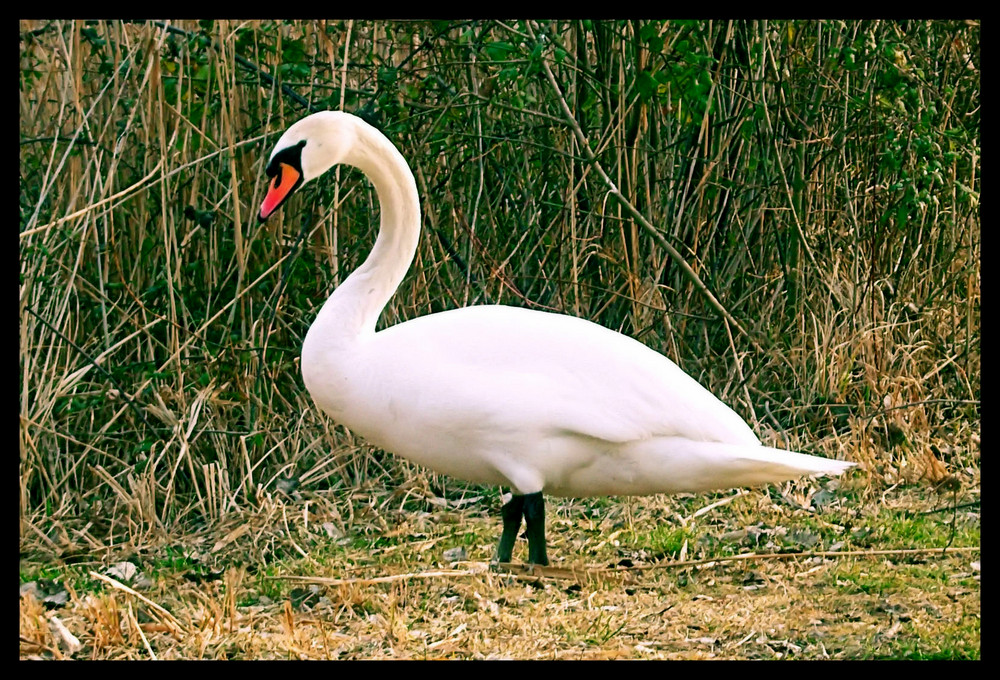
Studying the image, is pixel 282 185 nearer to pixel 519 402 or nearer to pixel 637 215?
pixel 519 402

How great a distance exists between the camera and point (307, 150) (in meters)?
4.63

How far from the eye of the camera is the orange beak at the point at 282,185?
4645mm

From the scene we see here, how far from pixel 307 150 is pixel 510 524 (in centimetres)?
142

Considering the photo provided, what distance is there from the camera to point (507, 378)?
14.4 ft

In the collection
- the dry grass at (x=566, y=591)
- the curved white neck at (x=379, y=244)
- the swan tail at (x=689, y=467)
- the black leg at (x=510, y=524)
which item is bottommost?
the dry grass at (x=566, y=591)

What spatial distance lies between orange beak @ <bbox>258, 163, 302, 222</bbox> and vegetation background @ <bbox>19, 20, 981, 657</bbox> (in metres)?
0.81

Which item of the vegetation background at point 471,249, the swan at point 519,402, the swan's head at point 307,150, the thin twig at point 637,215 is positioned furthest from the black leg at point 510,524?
the thin twig at point 637,215

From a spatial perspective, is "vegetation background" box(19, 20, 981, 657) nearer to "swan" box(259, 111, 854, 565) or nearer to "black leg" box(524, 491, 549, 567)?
"black leg" box(524, 491, 549, 567)

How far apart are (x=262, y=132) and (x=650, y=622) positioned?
3.00 m

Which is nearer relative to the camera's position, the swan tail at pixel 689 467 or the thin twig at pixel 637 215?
the swan tail at pixel 689 467

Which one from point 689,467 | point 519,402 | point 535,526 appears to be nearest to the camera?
point 519,402

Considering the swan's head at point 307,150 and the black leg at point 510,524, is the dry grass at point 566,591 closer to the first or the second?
the black leg at point 510,524

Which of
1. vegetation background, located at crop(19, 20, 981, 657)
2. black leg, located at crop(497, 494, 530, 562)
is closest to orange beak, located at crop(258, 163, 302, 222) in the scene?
vegetation background, located at crop(19, 20, 981, 657)

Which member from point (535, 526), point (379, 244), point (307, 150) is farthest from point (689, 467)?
point (307, 150)
